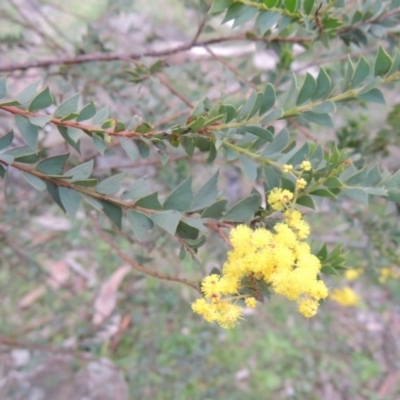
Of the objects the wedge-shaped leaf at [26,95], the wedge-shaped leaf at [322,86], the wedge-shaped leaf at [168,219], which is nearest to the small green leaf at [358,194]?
the wedge-shaped leaf at [322,86]

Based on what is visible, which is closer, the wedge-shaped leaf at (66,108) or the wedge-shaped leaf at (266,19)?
the wedge-shaped leaf at (66,108)

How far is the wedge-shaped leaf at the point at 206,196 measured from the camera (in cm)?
76

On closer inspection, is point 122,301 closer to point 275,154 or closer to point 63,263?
point 63,263

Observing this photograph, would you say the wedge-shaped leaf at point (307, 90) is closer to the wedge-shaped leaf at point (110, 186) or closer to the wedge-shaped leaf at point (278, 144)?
the wedge-shaped leaf at point (278, 144)

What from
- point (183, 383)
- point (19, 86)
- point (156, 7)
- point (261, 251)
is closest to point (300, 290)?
point (261, 251)

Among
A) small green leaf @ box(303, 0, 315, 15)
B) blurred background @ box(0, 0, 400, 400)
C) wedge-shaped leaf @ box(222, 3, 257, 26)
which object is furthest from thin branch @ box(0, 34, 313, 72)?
blurred background @ box(0, 0, 400, 400)

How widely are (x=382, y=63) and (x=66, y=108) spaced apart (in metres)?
0.48

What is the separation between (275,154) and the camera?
77 cm

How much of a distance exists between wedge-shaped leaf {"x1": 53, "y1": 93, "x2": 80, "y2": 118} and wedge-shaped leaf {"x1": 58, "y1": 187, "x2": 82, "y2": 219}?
0.11m

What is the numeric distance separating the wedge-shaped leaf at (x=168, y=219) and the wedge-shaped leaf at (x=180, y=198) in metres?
0.03

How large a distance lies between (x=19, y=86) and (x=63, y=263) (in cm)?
124

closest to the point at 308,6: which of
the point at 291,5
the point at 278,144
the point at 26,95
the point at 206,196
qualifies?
the point at 291,5

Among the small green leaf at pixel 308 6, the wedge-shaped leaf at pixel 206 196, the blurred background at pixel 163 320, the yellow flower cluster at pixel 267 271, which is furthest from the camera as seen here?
the blurred background at pixel 163 320

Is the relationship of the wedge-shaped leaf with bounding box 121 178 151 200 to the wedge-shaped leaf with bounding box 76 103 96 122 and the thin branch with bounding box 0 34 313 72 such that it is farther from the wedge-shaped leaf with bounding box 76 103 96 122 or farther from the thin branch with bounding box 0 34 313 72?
the thin branch with bounding box 0 34 313 72
